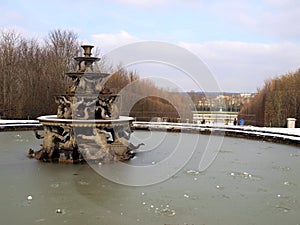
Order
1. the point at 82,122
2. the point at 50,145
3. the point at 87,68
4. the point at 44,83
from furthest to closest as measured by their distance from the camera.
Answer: the point at 44,83 → the point at 87,68 → the point at 50,145 → the point at 82,122

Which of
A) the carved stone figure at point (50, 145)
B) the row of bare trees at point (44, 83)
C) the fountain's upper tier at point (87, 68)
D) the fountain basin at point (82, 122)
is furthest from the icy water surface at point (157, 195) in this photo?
the row of bare trees at point (44, 83)

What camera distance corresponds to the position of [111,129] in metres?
9.90

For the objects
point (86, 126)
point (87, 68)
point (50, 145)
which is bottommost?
point (50, 145)

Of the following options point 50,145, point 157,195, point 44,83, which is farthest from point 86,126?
point 44,83

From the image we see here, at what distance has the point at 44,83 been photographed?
81.1 feet

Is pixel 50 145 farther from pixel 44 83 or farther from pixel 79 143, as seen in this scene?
pixel 44 83

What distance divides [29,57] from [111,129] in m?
19.7

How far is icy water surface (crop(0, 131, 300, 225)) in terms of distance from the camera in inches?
196

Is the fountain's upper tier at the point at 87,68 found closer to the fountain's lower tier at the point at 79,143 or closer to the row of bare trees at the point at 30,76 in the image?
the fountain's lower tier at the point at 79,143

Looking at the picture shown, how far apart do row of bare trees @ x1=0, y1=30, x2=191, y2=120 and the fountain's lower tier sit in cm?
1299

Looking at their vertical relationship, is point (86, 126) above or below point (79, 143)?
above

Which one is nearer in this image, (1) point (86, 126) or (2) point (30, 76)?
(1) point (86, 126)

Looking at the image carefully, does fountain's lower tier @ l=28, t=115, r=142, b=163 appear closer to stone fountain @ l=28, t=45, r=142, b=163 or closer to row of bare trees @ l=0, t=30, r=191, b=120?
stone fountain @ l=28, t=45, r=142, b=163

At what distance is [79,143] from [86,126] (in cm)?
48
